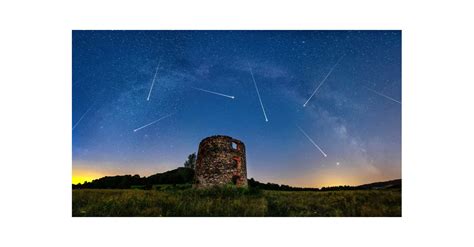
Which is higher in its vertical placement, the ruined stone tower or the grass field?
the ruined stone tower

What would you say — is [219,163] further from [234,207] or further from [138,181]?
[138,181]

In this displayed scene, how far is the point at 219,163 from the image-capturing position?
13281 millimetres

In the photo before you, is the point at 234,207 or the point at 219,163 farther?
the point at 219,163

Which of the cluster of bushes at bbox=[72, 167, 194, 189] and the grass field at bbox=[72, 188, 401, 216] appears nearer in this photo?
the grass field at bbox=[72, 188, 401, 216]

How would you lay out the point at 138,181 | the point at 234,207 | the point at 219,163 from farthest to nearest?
the point at 138,181 → the point at 219,163 → the point at 234,207

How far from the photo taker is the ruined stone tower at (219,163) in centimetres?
1311

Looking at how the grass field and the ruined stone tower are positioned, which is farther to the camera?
the ruined stone tower

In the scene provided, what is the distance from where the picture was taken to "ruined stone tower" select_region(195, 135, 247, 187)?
1311 cm

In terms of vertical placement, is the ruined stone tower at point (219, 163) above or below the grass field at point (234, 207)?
above

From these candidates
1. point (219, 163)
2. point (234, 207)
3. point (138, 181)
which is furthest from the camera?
point (138, 181)

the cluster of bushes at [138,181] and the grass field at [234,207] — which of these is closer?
the grass field at [234,207]

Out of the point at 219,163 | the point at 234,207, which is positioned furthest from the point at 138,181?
the point at 234,207
